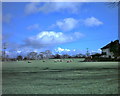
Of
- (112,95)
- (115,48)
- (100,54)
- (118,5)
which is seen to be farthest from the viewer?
(100,54)

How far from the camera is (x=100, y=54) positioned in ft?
305

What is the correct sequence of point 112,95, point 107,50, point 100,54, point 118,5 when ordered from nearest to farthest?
point 118,5 → point 112,95 → point 107,50 → point 100,54

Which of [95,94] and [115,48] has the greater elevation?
[115,48]

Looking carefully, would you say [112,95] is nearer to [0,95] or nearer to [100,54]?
[0,95]

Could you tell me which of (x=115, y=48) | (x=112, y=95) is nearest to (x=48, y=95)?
(x=112, y=95)

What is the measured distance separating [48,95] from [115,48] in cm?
6227

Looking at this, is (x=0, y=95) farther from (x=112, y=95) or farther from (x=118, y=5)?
(x=118, y=5)

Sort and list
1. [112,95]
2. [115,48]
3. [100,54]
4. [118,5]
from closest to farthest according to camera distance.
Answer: [118,5] → [112,95] → [115,48] → [100,54]

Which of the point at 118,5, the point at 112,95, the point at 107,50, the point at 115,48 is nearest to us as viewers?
the point at 118,5

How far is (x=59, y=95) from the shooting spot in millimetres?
8930

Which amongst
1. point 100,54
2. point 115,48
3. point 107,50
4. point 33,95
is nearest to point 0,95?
point 33,95

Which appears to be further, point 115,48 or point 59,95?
point 115,48

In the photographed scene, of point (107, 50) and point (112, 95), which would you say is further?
point (107, 50)

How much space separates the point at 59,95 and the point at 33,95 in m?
0.94
